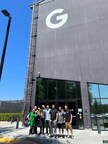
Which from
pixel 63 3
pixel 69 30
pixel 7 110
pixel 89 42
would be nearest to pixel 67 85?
pixel 89 42

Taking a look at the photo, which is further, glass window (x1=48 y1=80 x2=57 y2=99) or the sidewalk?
glass window (x1=48 y1=80 x2=57 y2=99)

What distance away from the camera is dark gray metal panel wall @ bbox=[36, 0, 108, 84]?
15312 mm

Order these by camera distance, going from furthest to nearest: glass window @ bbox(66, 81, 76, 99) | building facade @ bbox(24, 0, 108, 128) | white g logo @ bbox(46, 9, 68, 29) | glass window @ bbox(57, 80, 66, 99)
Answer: white g logo @ bbox(46, 9, 68, 29), glass window @ bbox(57, 80, 66, 99), glass window @ bbox(66, 81, 76, 99), building facade @ bbox(24, 0, 108, 128)

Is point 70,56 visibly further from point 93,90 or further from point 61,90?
point 93,90

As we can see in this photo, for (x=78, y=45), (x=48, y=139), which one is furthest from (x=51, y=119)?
(x=78, y=45)

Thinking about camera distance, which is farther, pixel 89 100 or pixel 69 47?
pixel 69 47

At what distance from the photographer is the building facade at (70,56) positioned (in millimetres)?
14906

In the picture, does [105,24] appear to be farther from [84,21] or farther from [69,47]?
[69,47]

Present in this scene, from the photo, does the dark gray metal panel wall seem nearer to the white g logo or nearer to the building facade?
the building facade

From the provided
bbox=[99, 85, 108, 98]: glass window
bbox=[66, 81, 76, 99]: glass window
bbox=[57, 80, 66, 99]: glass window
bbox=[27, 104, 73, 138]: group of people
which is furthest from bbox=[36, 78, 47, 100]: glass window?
bbox=[99, 85, 108, 98]: glass window

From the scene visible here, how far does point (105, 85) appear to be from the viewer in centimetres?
1438

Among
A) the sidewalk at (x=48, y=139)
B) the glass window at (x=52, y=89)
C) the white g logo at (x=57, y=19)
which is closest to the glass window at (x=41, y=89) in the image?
the glass window at (x=52, y=89)

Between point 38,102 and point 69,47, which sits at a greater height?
point 69,47

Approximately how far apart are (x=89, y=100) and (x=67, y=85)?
260cm
